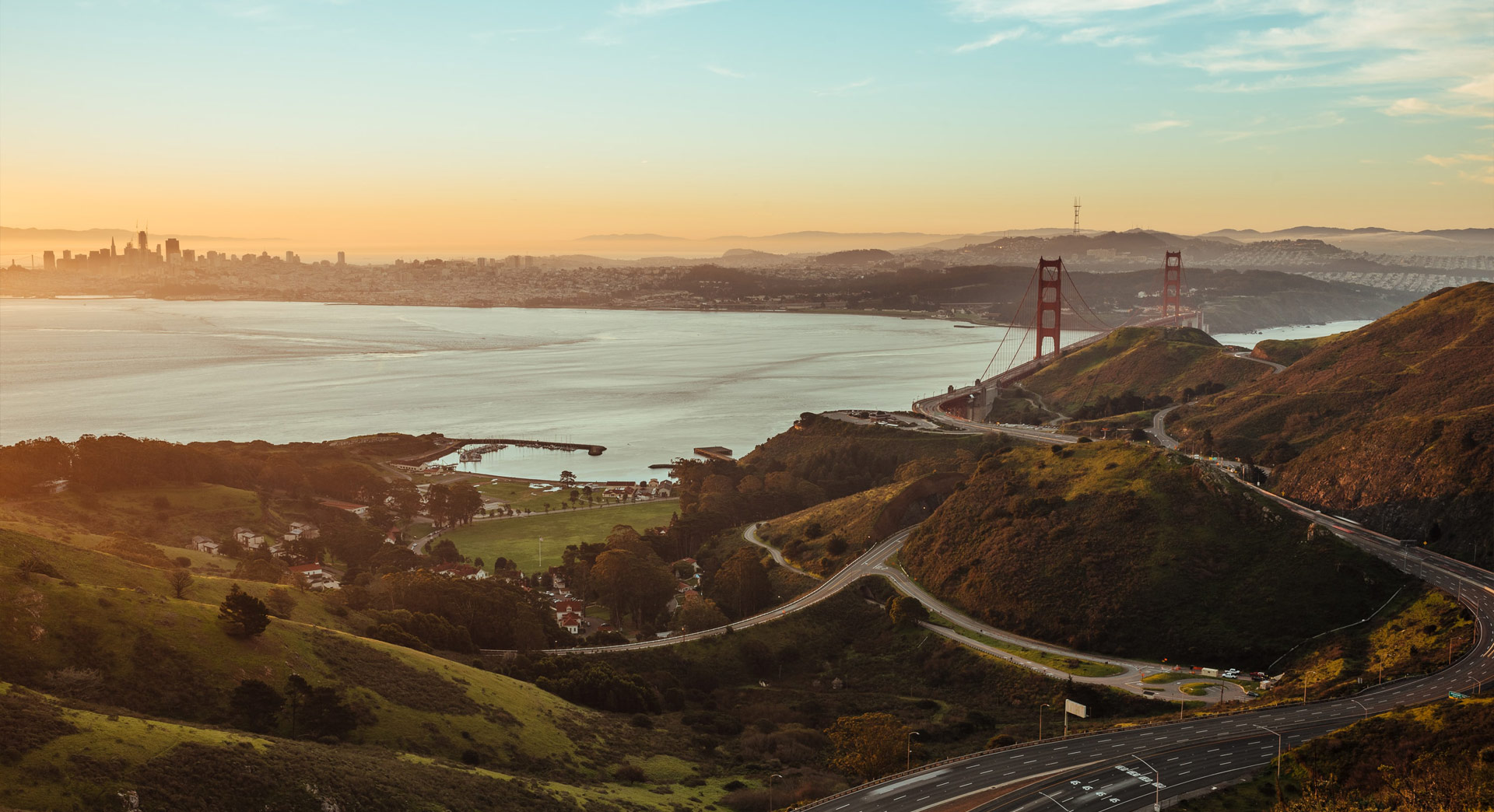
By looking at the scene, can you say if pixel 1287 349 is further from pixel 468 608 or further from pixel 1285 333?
pixel 1285 333

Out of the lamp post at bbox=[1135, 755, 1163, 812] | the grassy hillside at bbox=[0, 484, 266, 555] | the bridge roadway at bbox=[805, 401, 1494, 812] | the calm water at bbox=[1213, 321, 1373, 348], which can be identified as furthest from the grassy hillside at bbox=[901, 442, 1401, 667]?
the calm water at bbox=[1213, 321, 1373, 348]

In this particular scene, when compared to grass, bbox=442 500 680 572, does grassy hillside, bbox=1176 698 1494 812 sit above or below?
above

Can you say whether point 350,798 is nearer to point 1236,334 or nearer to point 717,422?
point 717,422

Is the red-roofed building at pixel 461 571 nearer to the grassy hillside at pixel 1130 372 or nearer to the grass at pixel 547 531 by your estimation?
the grass at pixel 547 531

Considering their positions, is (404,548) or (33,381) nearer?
(404,548)

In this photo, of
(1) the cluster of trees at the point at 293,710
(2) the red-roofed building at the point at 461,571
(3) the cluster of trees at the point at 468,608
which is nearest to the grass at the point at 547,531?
(2) the red-roofed building at the point at 461,571

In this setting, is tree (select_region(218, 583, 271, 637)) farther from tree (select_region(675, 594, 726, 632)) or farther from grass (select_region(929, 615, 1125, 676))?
grass (select_region(929, 615, 1125, 676))

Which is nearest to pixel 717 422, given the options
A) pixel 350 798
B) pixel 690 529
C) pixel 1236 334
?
pixel 690 529
